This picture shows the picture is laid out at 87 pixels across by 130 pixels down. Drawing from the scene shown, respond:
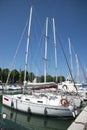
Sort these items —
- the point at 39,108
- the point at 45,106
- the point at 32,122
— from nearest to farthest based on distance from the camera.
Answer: the point at 32,122 → the point at 45,106 → the point at 39,108

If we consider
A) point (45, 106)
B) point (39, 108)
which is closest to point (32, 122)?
point (39, 108)

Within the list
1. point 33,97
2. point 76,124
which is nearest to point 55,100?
point 33,97

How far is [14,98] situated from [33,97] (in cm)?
231

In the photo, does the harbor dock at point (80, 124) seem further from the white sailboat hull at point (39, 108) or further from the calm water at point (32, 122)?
the white sailboat hull at point (39, 108)

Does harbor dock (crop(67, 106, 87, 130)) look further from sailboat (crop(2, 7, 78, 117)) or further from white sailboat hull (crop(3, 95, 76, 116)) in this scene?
white sailboat hull (crop(3, 95, 76, 116))

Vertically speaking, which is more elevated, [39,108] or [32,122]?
→ [39,108]

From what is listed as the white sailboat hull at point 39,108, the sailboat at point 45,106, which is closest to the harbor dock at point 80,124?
the sailboat at point 45,106

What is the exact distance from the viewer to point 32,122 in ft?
49.8

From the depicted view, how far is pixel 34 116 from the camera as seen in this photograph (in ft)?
55.1

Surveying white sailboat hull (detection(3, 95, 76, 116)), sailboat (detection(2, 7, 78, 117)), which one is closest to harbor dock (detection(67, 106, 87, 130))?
sailboat (detection(2, 7, 78, 117))

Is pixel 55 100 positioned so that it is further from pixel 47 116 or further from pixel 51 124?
pixel 51 124

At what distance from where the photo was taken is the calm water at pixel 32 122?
1368cm

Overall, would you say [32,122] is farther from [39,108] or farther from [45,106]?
[45,106]

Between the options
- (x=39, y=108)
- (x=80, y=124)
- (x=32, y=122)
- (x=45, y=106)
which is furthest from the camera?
(x=39, y=108)
